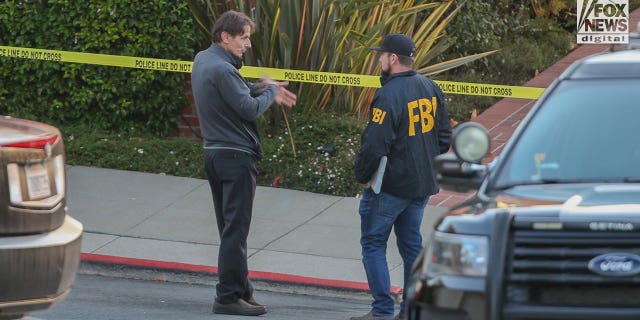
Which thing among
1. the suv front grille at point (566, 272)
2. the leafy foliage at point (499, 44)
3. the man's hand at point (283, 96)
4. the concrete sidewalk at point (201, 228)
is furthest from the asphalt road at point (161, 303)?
the leafy foliage at point (499, 44)

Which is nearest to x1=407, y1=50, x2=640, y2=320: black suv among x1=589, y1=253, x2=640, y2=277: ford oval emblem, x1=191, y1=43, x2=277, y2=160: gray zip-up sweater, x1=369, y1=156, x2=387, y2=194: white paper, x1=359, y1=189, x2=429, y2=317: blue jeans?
x1=589, y1=253, x2=640, y2=277: ford oval emblem

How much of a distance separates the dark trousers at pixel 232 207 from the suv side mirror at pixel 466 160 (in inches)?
86.4

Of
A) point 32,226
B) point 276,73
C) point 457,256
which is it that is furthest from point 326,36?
point 457,256

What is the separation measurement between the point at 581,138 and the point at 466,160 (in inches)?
21.0

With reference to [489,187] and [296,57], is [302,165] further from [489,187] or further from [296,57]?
[489,187]

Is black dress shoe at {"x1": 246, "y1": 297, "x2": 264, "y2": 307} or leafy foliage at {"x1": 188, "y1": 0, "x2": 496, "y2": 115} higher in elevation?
leafy foliage at {"x1": 188, "y1": 0, "x2": 496, "y2": 115}

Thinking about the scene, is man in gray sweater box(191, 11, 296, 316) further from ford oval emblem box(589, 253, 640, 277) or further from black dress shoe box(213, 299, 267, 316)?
ford oval emblem box(589, 253, 640, 277)

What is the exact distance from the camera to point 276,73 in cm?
1084

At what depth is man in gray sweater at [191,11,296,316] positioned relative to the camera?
746 cm

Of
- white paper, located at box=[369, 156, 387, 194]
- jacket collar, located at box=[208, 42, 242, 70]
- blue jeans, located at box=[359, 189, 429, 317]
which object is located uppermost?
jacket collar, located at box=[208, 42, 242, 70]

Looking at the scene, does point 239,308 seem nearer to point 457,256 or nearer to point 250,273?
point 250,273

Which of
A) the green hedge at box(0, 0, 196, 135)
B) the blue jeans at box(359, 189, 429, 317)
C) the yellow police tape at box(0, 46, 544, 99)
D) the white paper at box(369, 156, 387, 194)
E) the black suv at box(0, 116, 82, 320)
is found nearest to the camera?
the black suv at box(0, 116, 82, 320)

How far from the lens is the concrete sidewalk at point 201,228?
880 cm

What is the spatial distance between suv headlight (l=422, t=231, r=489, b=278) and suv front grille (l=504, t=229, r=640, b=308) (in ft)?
0.38
